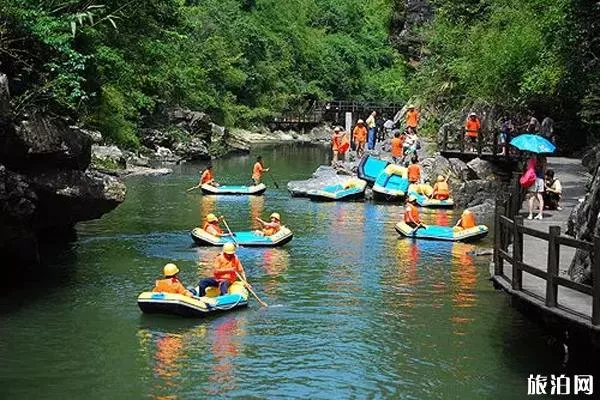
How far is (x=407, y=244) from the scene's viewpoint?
2120 cm

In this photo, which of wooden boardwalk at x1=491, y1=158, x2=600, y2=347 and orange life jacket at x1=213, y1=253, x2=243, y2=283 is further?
orange life jacket at x1=213, y1=253, x2=243, y2=283

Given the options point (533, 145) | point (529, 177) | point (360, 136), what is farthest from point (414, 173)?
point (533, 145)

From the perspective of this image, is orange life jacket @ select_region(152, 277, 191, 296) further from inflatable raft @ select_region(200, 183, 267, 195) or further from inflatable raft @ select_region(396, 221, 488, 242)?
inflatable raft @ select_region(200, 183, 267, 195)

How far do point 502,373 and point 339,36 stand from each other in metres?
78.3

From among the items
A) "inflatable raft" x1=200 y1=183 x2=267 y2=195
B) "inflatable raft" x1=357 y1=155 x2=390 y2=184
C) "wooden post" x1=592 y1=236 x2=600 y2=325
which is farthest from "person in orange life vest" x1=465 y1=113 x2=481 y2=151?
"wooden post" x1=592 y1=236 x2=600 y2=325

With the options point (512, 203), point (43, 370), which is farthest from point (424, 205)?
point (43, 370)

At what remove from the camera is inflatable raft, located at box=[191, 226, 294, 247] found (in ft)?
66.7

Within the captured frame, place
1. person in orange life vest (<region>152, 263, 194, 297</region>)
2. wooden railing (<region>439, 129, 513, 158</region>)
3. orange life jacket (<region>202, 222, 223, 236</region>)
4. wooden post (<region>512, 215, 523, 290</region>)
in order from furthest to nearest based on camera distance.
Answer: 1. wooden railing (<region>439, 129, 513, 158</region>)
2. orange life jacket (<region>202, 222, 223, 236</region>)
3. person in orange life vest (<region>152, 263, 194, 297</region>)
4. wooden post (<region>512, 215, 523, 290</region>)

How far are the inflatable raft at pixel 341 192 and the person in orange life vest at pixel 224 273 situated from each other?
14464mm

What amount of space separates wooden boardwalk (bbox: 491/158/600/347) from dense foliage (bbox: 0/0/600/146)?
8203mm

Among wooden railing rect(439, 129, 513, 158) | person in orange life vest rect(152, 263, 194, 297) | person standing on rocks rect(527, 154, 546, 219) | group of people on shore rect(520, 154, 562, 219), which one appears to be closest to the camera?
person in orange life vest rect(152, 263, 194, 297)

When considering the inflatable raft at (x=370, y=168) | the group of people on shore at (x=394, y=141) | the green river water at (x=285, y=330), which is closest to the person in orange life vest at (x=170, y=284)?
the green river water at (x=285, y=330)

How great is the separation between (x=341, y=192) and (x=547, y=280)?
19.7 metres

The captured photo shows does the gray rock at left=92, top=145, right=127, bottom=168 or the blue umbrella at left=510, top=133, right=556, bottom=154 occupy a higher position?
Result: the blue umbrella at left=510, top=133, right=556, bottom=154
